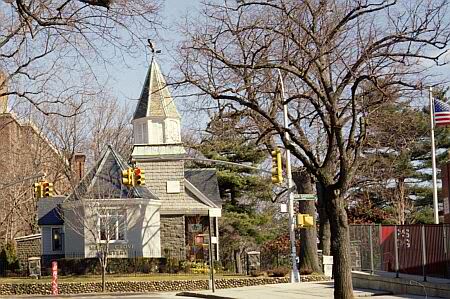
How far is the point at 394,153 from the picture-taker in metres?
55.7

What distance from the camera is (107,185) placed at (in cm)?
4678

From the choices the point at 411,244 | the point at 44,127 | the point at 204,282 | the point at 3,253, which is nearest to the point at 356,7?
the point at 411,244

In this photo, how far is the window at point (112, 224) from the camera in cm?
4338

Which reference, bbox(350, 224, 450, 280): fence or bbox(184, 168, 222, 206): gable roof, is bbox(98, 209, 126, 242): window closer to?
bbox(184, 168, 222, 206): gable roof

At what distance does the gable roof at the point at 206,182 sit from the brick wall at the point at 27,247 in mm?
11096

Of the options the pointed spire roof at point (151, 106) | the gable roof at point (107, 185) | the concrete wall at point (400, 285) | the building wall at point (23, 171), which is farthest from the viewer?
the building wall at point (23, 171)

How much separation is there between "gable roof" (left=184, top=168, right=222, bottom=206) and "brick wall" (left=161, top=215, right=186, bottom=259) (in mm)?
3431

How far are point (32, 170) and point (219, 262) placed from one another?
814 inches

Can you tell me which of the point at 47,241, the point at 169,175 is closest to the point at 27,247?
the point at 47,241

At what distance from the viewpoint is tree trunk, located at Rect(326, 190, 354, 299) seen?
64.0 feet

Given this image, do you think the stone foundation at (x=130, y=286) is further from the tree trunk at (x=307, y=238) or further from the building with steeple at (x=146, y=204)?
the building with steeple at (x=146, y=204)

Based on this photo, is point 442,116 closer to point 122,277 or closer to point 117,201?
point 122,277

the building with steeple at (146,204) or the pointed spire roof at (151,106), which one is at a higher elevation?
the pointed spire roof at (151,106)

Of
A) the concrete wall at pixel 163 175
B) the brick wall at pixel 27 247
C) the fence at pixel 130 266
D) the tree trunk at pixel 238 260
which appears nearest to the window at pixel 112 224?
the fence at pixel 130 266
